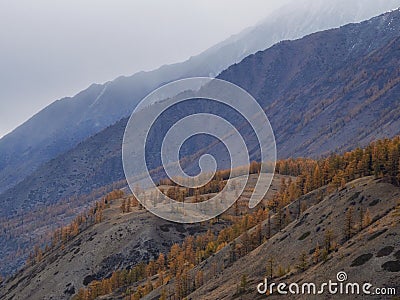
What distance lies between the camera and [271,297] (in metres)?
99.0

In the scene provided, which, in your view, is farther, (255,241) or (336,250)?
(255,241)

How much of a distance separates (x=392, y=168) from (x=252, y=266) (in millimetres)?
45276

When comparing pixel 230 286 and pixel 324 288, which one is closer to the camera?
pixel 324 288

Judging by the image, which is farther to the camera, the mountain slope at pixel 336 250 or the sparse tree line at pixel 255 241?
the sparse tree line at pixel 255 241

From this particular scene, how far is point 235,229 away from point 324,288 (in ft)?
326

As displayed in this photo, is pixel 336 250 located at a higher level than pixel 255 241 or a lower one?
higher

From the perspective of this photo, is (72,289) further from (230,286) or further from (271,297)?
(271,297)

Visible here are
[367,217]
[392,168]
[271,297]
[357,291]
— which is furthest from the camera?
[392,168]

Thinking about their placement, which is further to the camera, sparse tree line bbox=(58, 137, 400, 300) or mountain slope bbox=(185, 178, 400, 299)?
sparse tree line bbox=(58, 137, 400, 300)

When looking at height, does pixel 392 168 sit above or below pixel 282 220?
above

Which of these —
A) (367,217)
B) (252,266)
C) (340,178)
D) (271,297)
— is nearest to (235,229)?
(340,178)

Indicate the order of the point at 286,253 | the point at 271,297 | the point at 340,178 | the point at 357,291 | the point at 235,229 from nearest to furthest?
the point at 357,291 → the point at 271,297 → the point at 286,253 → the point at 340,178 → the point at 235,229

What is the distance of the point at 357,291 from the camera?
85.5m

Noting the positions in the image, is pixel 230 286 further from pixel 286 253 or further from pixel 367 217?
pixel 367 217
